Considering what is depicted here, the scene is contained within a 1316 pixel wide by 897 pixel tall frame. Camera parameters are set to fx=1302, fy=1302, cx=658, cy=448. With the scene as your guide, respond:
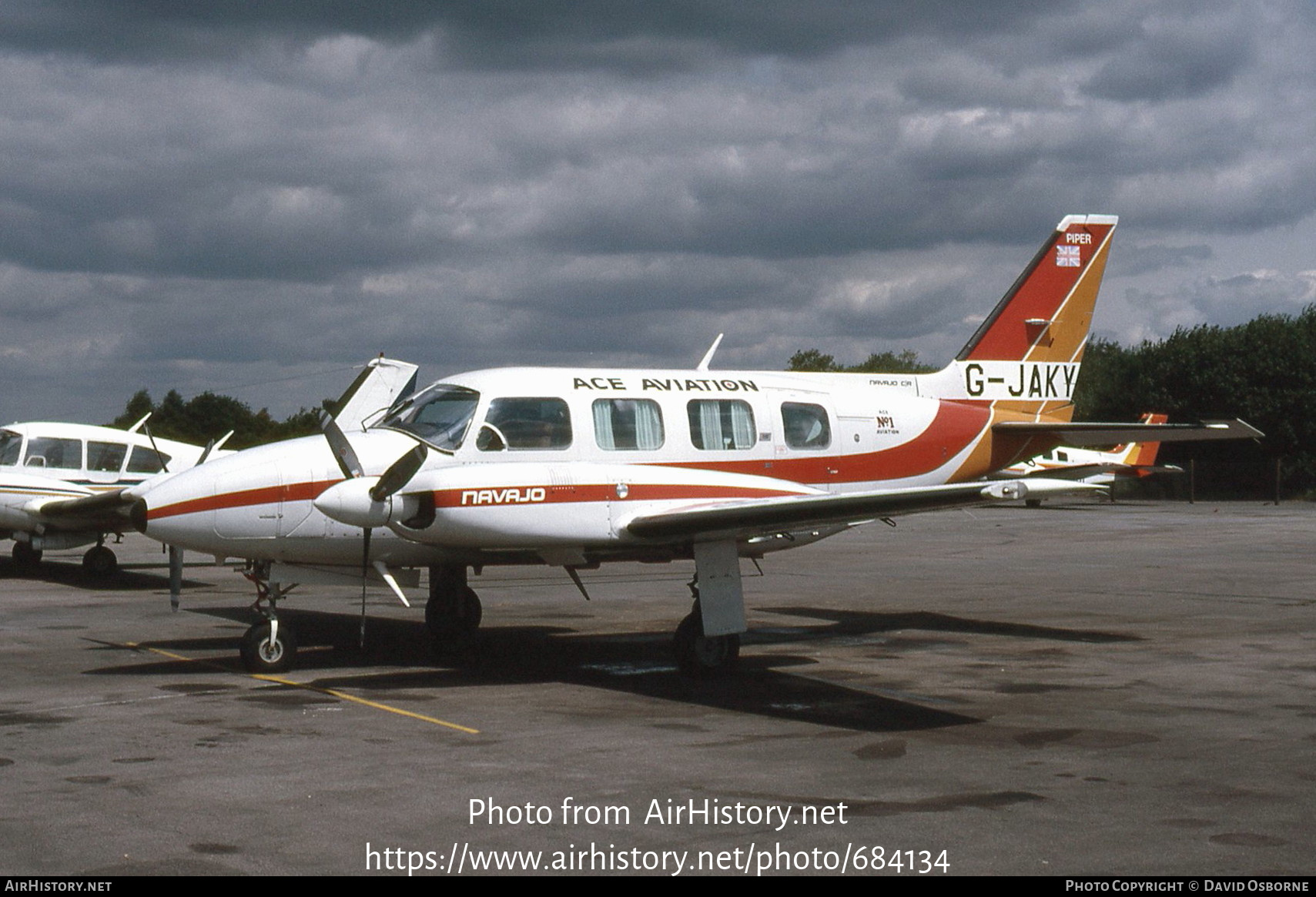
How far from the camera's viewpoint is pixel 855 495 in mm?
11961

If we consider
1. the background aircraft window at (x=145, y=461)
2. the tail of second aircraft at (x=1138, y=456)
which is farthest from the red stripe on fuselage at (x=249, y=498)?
the tail of second aircraft at (x=1138, y=456)

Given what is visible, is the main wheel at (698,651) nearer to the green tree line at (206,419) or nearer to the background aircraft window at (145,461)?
the background aircraft window at (145,461)

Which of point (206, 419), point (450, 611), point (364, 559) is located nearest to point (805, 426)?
point (450, 611)

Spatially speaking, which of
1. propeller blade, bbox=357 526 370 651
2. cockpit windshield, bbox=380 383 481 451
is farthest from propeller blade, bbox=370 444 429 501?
cockpit windshield, bbox=380 383 481 451

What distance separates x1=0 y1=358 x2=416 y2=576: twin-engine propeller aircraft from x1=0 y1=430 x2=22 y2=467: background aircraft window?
0.05ft

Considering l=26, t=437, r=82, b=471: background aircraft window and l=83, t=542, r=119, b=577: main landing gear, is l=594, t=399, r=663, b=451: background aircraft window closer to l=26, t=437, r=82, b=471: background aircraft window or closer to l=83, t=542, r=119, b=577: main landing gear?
l=26, t=437, r=82, b=471: background aircraft window

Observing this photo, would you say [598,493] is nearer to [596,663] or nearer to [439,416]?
[439,416]

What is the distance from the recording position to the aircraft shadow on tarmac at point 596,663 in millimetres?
11664

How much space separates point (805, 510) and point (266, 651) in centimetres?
566

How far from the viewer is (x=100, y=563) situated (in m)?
25.3

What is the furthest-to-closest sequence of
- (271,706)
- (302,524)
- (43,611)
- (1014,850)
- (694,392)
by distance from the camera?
(43,611) < (694,392) < (302,524) < (271,706) < (1014,850)
